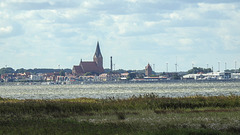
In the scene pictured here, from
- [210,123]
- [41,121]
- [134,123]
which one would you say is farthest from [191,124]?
[41,121]

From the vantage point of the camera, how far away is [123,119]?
33.7m

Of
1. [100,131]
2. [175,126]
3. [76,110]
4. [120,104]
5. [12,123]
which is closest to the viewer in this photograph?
[100,131]

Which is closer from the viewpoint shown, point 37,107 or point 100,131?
point 100,131

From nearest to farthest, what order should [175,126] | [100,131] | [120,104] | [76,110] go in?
[100,131] < [175,126] < [76,110] < [120,104]

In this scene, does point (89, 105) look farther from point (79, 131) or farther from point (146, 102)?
point (79, 131)

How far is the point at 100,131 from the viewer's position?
27.3 meters

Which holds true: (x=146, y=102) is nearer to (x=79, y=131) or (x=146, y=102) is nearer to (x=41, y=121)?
(x=41, y=121)

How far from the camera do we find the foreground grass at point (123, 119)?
91.4ft

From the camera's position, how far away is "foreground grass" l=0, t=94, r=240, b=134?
1097 inches

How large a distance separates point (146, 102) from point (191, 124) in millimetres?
14440

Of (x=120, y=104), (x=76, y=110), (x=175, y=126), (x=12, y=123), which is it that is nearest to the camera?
(x=175, y=126)

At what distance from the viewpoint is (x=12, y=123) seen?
3116 centimetres

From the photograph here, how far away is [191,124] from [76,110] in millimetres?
12727

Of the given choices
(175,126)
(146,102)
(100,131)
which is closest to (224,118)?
(175,126)
